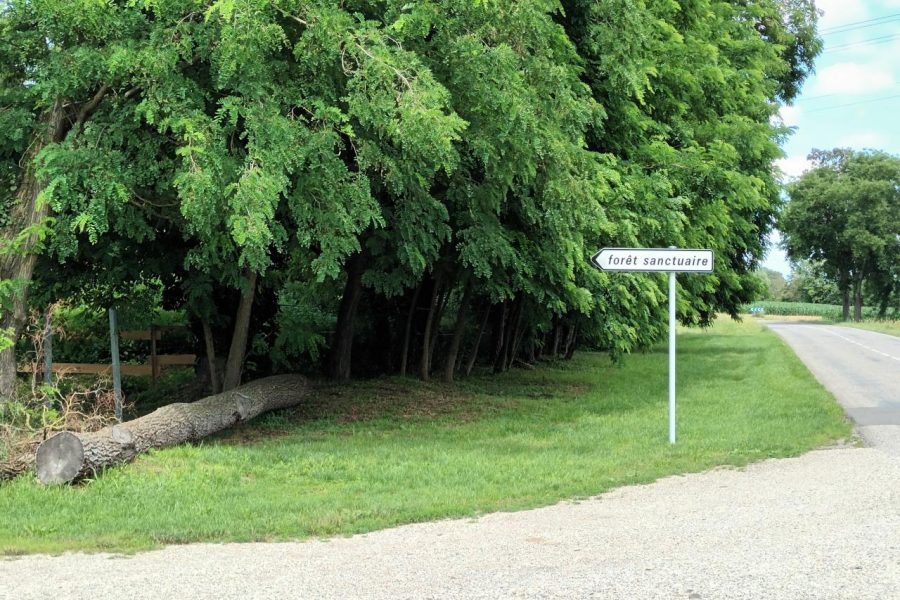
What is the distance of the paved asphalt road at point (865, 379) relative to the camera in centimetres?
1190

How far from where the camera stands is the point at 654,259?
1077cm

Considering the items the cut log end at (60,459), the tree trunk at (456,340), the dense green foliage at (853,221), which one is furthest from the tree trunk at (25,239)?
the dense green foliage at (853,221)

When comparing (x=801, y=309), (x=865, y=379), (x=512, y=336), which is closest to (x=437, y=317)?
(x=512, y=336)

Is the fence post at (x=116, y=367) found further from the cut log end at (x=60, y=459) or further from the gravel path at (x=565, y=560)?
the gravel path at (x=565, y=560)

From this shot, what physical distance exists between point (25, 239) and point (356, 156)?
404cm

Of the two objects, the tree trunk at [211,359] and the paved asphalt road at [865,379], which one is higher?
the tree trunk at [211,359]

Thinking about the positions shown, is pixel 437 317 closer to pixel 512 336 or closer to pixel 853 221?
pixel 512 336

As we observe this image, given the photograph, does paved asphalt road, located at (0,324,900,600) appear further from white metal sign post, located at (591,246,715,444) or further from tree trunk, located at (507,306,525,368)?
tree trunk, located at (507,306,525,368)

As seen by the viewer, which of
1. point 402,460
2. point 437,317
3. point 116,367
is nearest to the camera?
point 402,460

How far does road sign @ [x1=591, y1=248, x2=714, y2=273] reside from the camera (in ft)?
35.2

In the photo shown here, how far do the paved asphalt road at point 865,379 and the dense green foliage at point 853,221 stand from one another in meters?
34.9

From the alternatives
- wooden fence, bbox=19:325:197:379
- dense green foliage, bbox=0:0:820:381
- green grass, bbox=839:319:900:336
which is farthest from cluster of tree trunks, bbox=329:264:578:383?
green grass, bbox=839:319:900:336

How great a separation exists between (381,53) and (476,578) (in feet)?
21.3

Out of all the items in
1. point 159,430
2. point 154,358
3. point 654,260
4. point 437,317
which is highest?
point 654,260
